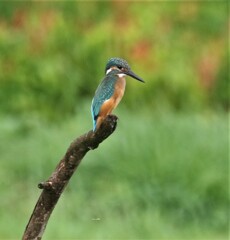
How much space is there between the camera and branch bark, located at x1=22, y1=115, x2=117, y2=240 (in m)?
2.05

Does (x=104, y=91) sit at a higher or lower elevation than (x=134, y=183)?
higher

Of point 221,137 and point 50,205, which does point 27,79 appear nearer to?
point 221,137

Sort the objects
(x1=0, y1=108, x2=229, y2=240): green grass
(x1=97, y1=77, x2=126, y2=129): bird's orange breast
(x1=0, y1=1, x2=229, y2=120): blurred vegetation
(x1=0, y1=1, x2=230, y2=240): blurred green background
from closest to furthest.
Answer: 1. (x1=97, y1=77, x2=126, y2=129): bird's orange breast
2. (x1=0, y1=108, x2=229, y2=240): green grass
3. (x1=0, y1=1, x2=230, y2=240): blurred green background
4. (x1=0, y1=1, x2=229, y2=120): blurred vegetation

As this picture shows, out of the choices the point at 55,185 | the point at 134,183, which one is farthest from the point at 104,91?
the point at 134,183

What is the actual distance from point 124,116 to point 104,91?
5189mm

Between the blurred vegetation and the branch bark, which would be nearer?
the branch bark

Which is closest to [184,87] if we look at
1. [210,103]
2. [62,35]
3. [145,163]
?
[210,103]

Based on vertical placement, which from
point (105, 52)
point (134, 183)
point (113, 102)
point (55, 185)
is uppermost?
point (105, 52)

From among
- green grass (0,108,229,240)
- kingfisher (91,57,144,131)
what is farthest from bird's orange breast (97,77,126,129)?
green grass (0,108,229,240)

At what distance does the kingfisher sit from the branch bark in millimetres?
338

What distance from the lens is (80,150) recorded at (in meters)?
2.10

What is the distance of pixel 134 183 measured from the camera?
6.88 meters

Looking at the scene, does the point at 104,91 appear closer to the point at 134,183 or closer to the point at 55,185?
the point at 55,185

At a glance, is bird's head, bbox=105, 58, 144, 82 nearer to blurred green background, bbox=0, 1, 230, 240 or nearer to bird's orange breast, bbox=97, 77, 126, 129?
bird's orange breast, bbox=97, 77, 126, 129
